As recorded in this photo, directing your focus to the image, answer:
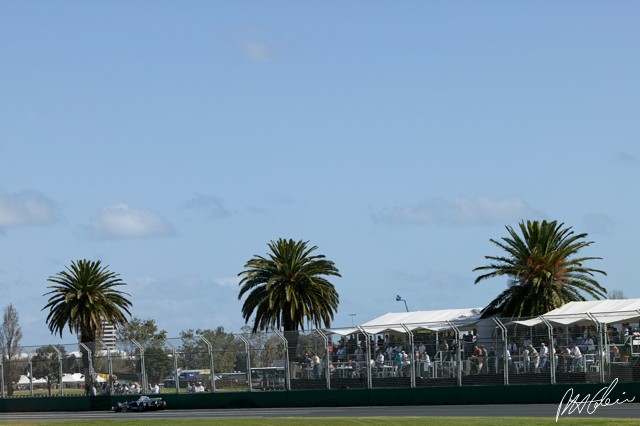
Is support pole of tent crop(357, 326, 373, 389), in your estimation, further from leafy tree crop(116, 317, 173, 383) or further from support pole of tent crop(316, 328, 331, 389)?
leafy tree crop(116, 317, 173, 383)

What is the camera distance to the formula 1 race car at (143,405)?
52.8m

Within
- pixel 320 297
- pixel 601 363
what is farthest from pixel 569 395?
pixel 320 297

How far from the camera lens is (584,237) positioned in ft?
214

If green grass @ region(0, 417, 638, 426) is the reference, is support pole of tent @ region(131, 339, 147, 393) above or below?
above

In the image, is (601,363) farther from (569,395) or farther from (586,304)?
(586,304)

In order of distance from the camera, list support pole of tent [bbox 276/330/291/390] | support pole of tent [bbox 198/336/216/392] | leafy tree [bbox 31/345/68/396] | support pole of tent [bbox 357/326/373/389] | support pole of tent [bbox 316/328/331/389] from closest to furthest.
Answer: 1. support pole of tent [bbox 357/326/373/389]
2. support pole of tent [bbox 316/328/331/389]
3. support pole of tent [bbox 276/330/291/390]
4. support pole of tent [bbox 198/336/216/392]
5. leafy tree [bbox 31/345/68/396]

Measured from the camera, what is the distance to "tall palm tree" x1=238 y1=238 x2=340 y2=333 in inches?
2692

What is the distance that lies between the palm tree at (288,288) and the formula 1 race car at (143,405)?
15.3 meters

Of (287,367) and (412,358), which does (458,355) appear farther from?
(287,367)

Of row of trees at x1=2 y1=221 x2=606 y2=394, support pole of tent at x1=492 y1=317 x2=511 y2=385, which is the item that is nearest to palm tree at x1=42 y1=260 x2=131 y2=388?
row of trees at x1=2 y1=221 x2=606 y2=394

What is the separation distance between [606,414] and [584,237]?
3059 cm
